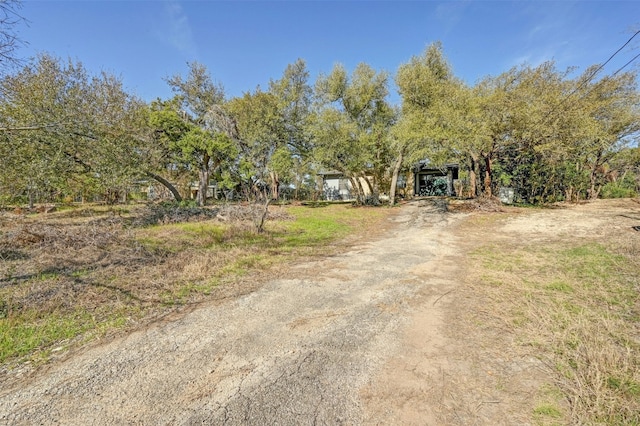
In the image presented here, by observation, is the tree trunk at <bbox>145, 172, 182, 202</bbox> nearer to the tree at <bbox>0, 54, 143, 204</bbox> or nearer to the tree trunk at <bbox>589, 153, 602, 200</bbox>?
the tree at <bbox>0, 54, 143, 204</bbox>

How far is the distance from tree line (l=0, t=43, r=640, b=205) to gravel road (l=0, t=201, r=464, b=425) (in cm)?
692

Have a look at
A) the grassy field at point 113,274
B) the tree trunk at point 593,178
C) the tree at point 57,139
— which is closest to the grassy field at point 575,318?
the grassy field at point 113,274

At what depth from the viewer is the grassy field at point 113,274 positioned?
3049mm

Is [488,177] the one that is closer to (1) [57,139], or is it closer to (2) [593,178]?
(2) [593,178]

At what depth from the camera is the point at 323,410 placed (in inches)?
76.5

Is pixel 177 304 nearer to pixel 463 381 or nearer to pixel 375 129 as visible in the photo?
pixel 463 381

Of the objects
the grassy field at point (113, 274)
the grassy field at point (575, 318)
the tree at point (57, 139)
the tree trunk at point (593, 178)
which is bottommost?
the grassy field at point (575, 318)

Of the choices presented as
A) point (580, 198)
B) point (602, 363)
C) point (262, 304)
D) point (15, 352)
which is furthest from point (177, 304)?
point (580, 198)

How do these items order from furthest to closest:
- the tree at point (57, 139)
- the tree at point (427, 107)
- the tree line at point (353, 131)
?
the tree at point (427, 107), the tree line at point (353, 131), the tree at point (57, 139)

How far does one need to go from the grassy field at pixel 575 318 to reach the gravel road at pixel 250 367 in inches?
36.3

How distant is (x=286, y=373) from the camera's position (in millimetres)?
2326

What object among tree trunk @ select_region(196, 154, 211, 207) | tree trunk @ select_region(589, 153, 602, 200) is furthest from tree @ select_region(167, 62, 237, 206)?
tree trunk @ select_region(589, 153, 602, 200)

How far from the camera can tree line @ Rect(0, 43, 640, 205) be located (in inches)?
409

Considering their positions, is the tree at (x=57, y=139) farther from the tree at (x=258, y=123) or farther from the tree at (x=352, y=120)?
the tree at (x=352, y=120)
